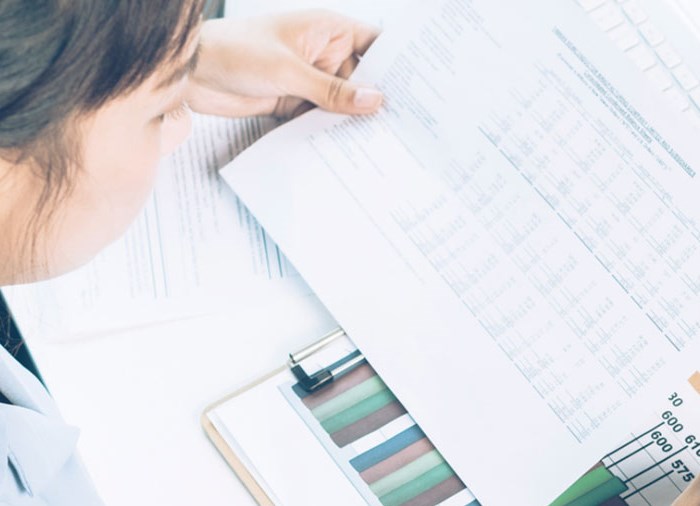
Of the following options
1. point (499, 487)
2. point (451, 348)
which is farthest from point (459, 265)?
point (499, 487)

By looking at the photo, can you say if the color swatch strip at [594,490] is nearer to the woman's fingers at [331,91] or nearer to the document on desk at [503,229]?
the document on desk at [503,229]

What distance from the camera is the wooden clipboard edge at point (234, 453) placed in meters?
0.64

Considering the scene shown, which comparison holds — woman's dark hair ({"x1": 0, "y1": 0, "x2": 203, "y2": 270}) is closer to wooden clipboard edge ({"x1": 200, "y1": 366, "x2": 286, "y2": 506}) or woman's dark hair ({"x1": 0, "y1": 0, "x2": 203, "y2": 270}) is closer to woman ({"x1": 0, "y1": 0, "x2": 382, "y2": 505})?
woman ({"x1": 0, "y1": 0, "x2": 382, "y2": 505})

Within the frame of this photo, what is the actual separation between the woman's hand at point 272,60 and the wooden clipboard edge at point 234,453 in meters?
0.27

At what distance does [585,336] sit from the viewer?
632 mm

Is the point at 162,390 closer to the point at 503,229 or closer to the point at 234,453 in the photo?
the point at 234,453

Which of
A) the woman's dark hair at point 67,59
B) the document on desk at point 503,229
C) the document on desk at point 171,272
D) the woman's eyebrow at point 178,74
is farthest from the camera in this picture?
the document on desk at point 171,272

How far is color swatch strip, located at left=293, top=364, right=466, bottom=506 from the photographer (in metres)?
0.63

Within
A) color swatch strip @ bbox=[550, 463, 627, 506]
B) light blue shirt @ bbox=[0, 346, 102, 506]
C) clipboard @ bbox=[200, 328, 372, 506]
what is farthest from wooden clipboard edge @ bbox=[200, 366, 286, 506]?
color swatch strip @ bbox=[550, 463, 627, 506]

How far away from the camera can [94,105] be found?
47 cm

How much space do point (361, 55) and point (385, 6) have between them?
2.8 inches

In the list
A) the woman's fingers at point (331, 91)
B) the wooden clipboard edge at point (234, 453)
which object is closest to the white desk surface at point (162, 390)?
the wooden clipboard edge at point (234, 453)

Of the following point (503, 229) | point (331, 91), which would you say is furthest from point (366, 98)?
point (503, 229)

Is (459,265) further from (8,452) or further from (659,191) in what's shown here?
(8,452)
